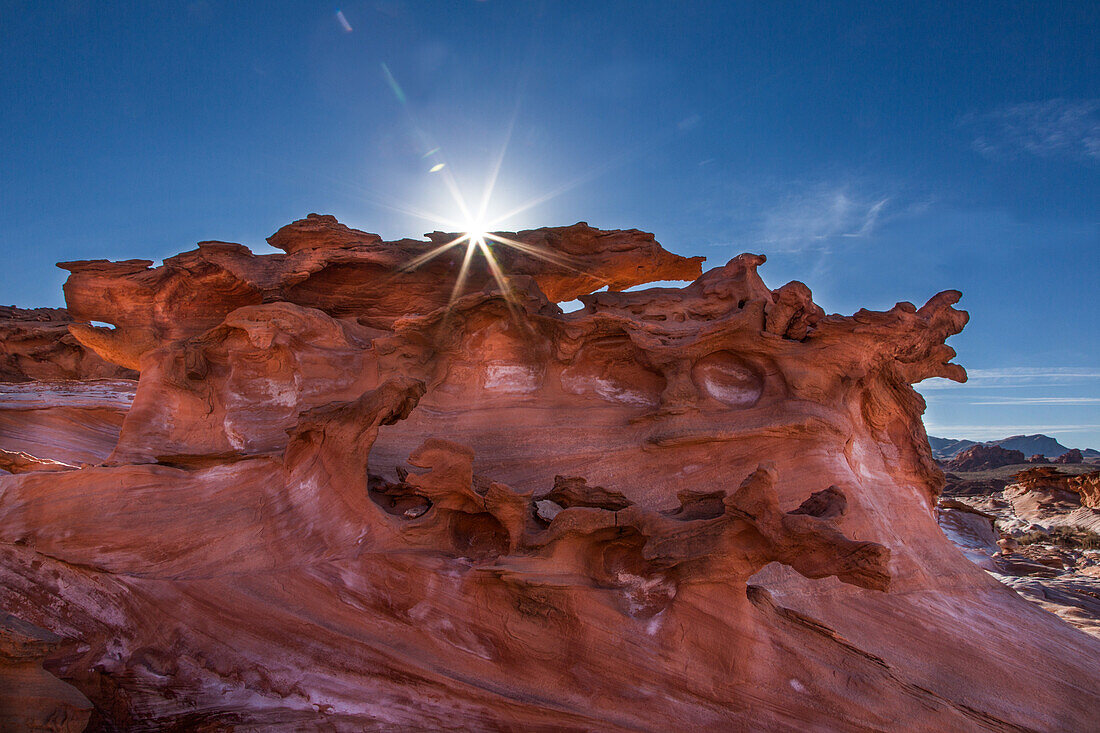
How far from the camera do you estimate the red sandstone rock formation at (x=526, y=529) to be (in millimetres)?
4062

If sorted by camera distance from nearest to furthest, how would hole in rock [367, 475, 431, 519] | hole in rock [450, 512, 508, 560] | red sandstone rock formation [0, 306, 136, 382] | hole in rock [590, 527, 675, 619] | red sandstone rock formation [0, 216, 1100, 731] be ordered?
red sandstone rock formation [0, 216, 1100, 731] < hole in rock [590, 527, 675, 619] < hole in rock [450, 512, 508, 560] < hole in rock [367, 475, 431, 519] < red sandstone rock formation [0, 306, 136, 382]

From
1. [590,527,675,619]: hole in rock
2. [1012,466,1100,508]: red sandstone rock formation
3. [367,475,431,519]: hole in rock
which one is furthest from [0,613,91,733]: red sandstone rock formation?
[1012,466,1100,508]: red sandstone rock formation

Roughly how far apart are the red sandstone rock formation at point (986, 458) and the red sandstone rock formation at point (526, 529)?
131 ft

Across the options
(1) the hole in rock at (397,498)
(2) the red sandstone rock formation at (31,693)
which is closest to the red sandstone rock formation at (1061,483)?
(1) the hole in rock at (397,498)

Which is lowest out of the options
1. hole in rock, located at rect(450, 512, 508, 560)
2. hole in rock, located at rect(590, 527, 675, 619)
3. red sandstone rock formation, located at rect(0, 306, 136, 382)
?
A: hole in rock, located at rect(590, 527, 675, 619)

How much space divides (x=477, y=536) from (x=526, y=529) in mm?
492

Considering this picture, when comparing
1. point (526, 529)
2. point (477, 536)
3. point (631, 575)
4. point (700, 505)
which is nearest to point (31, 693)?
point (477, 536)

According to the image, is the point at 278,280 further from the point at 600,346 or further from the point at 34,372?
the point at 34,372

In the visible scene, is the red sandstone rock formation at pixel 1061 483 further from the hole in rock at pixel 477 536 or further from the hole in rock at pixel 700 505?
the hole in rock at pixel 477 536

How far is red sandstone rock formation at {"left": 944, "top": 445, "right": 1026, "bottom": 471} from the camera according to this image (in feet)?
127

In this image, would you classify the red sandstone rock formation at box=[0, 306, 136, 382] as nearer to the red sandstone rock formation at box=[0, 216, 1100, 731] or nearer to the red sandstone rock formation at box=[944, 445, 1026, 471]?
the red sandstone rock formation at box=[0, 216, 1100, 731]

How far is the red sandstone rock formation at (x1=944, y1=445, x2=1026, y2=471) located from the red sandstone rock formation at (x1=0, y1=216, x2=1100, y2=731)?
39.9 meters

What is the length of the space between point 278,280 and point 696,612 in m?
5.68

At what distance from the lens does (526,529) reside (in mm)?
4438
